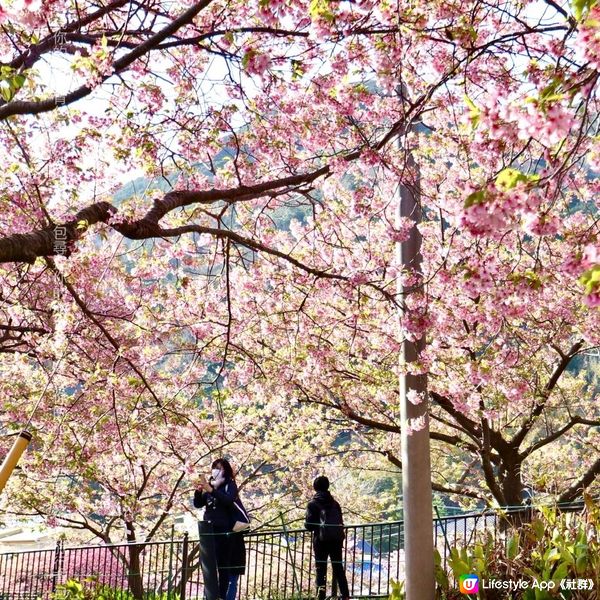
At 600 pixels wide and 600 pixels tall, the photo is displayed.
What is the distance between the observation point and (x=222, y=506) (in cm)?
749

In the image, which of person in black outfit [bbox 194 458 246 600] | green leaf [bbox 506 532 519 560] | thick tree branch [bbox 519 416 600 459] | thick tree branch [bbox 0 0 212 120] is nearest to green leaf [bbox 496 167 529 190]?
thick tree branch [bbox 0 0 212 120]

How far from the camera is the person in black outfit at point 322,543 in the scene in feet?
26.9

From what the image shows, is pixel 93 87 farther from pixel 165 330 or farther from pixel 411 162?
pixel 165 330

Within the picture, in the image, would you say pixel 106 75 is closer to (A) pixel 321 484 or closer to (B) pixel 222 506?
(B) pixel 222 506

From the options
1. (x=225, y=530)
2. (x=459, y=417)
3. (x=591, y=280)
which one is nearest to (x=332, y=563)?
(x=225, y=530)

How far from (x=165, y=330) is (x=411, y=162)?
3565 mm

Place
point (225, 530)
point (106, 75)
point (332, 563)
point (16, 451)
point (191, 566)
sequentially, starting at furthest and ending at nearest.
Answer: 1. point (191, 566)
2. point (332, 563)
3. point (225, 530)
4. point (106, 75)
5. point (16, 451)

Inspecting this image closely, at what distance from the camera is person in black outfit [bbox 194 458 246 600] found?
7391mm

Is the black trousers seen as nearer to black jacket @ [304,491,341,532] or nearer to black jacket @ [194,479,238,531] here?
black jacket @ [304,491,341,532]

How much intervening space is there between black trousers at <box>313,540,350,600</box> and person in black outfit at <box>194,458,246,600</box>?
110 centimetres

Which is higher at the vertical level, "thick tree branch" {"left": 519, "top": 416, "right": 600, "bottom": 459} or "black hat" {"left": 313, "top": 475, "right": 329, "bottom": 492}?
"thick tree branch" {"left": 519, "top": 416, "right": 600, "bottom": 459}

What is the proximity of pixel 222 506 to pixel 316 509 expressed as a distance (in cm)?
133

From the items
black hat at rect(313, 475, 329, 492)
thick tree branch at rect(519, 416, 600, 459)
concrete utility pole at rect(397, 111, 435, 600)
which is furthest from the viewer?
thick tree branch at rect(519, 416, 600, 459)

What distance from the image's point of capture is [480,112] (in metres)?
2.95
